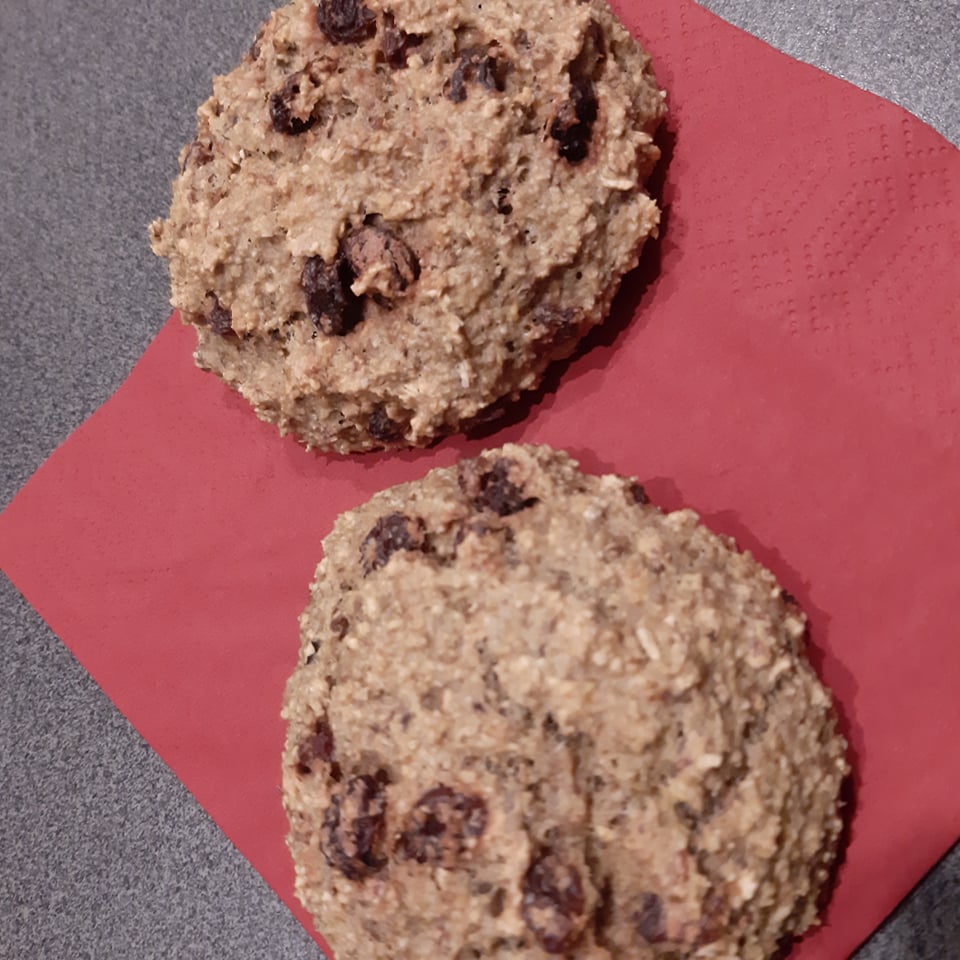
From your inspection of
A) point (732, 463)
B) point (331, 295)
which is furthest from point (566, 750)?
point (331, 295)

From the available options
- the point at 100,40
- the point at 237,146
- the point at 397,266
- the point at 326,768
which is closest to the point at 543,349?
the point at 397,266

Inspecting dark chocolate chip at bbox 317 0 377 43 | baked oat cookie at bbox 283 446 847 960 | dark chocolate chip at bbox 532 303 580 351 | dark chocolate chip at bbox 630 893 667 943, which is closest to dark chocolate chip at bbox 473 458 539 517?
baked oat cookie at bbox 283 446 847 960

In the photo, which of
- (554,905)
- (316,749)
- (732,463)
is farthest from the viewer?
(732,463)

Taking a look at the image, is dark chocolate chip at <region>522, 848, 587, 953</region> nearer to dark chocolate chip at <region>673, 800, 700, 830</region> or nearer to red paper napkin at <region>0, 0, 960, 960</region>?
dark chocolate chip at <region>673, 800, 700, 830</region>

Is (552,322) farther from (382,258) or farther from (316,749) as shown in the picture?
(316,749)

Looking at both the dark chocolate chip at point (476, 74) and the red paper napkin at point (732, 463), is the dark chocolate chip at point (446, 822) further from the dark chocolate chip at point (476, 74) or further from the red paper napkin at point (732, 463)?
the dark chocolate chip at point (476, 74)

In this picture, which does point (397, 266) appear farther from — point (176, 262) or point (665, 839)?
point (665, 839)
